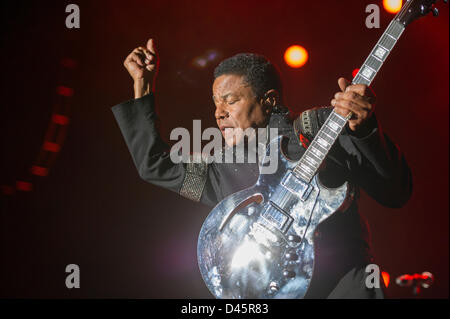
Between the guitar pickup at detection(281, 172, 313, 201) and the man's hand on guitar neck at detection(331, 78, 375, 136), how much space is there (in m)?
0.33

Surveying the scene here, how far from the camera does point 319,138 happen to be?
1993 millimetres

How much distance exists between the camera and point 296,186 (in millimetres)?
1990

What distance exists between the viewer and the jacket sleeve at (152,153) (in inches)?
94.1

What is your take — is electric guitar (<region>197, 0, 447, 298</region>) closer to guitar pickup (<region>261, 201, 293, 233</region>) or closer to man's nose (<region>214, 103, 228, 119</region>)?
guitar pickup (<region>261, 201, 293, 233</region>)

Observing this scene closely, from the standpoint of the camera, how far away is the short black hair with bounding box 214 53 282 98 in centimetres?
245

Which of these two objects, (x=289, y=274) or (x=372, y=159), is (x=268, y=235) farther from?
(x=372, y=159)

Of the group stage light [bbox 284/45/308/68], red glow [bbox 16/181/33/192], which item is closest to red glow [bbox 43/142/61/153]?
red glow [bbox 16/181/33/192]

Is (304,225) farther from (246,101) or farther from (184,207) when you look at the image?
(184,207)

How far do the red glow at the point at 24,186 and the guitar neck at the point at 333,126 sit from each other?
2.39 metres

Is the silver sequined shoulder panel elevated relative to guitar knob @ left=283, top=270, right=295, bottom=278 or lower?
elevated

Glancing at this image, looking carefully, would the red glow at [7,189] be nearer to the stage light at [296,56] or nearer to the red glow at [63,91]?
the red glow at [63,91]

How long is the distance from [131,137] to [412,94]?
118 inches

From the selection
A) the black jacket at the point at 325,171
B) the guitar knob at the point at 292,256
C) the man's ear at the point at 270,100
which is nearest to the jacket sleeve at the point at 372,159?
the black jacket at the point at 325,171
